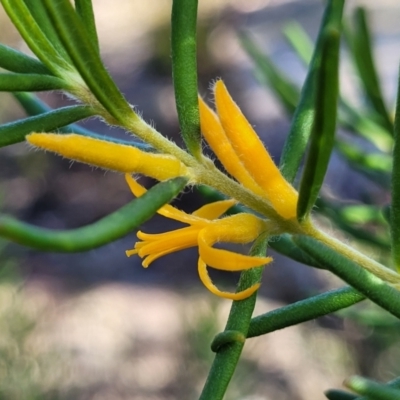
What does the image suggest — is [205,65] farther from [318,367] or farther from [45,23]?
[45,23]

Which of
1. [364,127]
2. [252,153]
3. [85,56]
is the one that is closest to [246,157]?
[252,153]

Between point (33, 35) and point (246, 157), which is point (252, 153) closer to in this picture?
point (246, 157)

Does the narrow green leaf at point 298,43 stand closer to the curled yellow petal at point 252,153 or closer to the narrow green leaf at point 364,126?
the narrow green leaf at point 364,126

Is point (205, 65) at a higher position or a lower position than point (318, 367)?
higher

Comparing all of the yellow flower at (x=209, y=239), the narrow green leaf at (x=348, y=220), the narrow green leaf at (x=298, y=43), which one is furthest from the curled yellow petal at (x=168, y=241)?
the narrow green leaf at (x=298, y=43)

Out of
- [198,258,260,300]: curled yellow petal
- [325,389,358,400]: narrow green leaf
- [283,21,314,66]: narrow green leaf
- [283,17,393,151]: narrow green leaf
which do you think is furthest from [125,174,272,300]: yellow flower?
[283,21,314,66]: narrow green leaf

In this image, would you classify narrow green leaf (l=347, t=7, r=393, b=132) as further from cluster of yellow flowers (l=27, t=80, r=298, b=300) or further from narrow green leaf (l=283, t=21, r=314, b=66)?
cluster of yellow flowers (l=27, t=80, r=298, b=300)

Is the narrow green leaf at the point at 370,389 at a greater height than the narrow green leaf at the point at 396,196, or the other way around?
the narrow green leaf at the point at 396,196

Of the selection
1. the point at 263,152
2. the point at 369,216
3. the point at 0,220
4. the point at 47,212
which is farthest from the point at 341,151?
the point at 47,212
